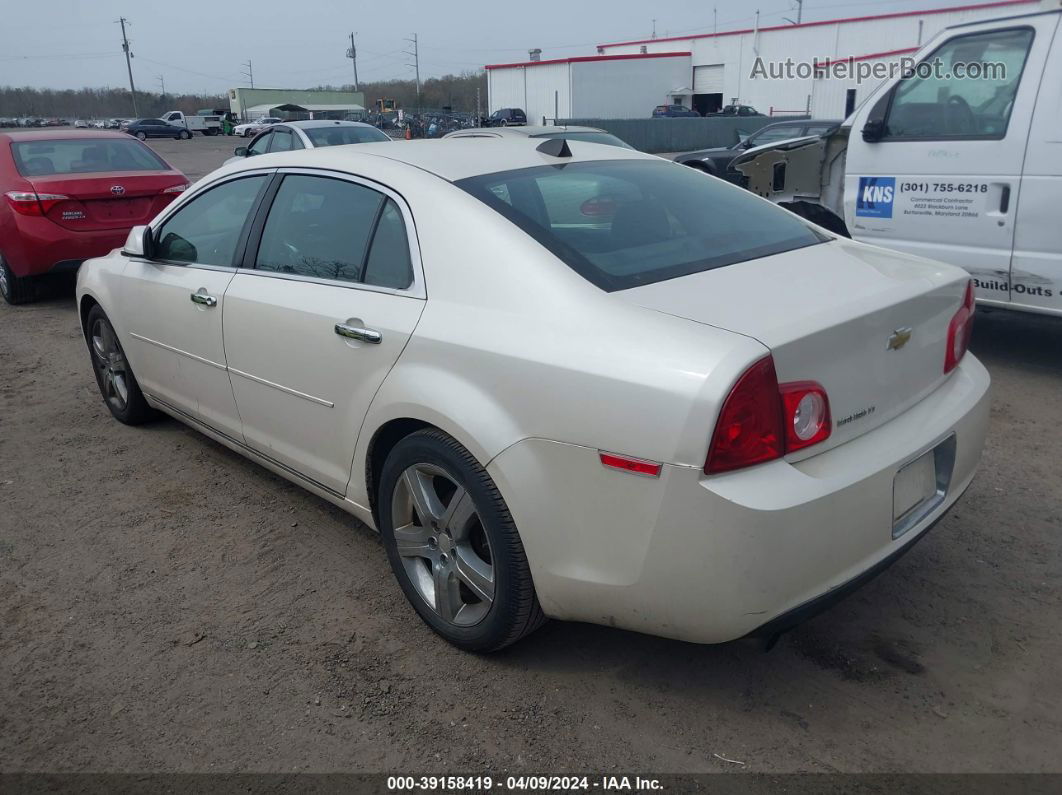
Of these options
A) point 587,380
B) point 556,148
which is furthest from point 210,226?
point 587,380

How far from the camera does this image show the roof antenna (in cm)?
333

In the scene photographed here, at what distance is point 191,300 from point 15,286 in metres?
Answer: 5.84

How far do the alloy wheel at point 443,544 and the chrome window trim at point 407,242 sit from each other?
59cm

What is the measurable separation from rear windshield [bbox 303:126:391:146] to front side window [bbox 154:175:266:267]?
7.92 metres

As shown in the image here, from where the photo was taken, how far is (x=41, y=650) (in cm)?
301

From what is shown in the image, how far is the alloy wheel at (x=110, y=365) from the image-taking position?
4926 millimetres

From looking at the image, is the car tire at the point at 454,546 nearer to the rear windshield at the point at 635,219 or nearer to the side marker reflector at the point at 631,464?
the side marker reflector at the point at 631,464

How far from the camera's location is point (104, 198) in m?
8.04

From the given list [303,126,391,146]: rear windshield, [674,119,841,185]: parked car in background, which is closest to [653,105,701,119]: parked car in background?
[674,119,841,185]: parked car in background

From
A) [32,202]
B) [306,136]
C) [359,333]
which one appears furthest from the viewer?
[306,136]

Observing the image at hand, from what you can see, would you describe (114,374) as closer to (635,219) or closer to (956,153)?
(635,219)
